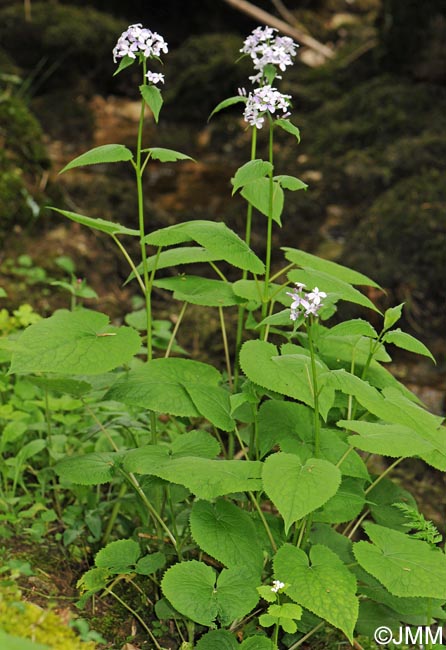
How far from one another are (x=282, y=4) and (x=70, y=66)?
99.9 inches

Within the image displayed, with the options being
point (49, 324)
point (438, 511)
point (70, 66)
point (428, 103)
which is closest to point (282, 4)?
point (70, 66)

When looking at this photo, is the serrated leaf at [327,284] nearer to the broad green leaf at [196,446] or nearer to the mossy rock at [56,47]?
the broad green leaf at [196,446]

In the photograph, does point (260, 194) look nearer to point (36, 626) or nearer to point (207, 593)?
point (207, 593)

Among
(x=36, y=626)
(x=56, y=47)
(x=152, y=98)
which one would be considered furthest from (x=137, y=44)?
(x=56, y=47)

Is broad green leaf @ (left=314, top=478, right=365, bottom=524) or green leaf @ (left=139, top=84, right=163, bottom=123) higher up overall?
green leaf @ (left=139, top=84, right=163, bottom=123)

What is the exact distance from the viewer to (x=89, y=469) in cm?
190

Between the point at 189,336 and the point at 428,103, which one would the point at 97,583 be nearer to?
the point at 189,336

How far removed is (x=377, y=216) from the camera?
410 centimetres

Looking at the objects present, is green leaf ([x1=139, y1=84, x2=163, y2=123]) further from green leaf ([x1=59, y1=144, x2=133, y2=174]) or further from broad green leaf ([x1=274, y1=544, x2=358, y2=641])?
broad green leaf ([x1=274, y1=544, x2=358, y2=641])

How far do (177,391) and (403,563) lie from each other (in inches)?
25.7

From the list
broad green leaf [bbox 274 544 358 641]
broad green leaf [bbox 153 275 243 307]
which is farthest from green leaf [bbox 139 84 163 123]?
broad green leaf [bbox 274 544 358 641]

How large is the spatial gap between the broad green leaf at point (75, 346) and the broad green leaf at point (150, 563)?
20.8 inches

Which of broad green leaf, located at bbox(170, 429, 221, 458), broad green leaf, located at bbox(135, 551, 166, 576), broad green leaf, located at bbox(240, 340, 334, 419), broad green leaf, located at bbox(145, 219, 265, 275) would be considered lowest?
broad green leaf, located at bbox(135, 551, 166, 576)

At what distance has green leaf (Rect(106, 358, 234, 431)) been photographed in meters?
1.81
